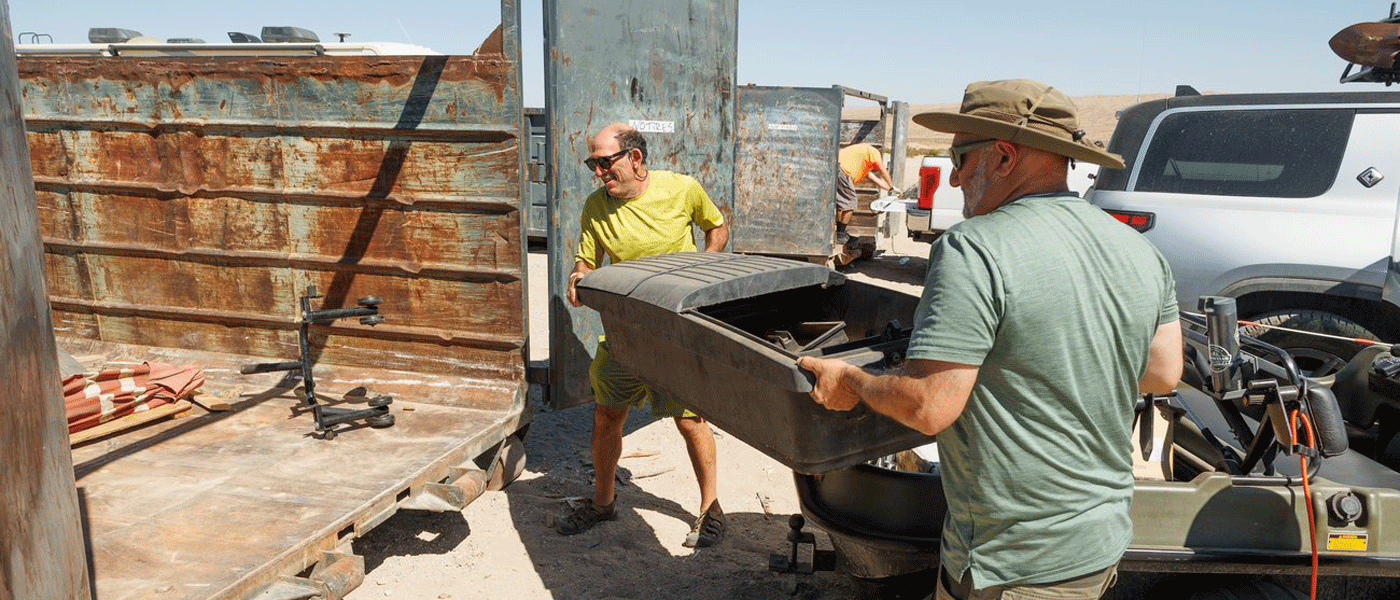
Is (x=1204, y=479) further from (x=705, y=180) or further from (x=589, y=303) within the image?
(x=705, y=180)

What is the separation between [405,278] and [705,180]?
189 centimetres

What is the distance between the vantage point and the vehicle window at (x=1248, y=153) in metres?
5.63

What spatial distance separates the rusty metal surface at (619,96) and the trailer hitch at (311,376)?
876mm

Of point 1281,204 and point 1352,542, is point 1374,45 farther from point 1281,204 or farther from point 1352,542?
point 1352,542

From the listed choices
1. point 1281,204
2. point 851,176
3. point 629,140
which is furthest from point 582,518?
point 851,176

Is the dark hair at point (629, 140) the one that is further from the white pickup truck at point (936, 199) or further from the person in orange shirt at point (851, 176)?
the person in orange shirt at point (851, 176)

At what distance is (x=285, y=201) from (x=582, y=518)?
8.13 feet

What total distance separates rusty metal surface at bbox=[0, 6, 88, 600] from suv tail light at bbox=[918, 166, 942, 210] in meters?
10.1

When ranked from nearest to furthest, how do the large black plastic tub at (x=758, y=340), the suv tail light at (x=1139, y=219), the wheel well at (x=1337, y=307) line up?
the large black plastic tub at (x=758, y=340) < the wheel well at (x=1337, y=307) < the suv tail light at (x=1139, y=219)

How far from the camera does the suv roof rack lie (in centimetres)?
616

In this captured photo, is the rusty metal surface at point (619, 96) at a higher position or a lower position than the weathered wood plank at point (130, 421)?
higher

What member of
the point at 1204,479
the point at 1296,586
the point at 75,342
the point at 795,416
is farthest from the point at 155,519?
the point at 1296,586

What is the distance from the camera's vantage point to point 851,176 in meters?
12.2

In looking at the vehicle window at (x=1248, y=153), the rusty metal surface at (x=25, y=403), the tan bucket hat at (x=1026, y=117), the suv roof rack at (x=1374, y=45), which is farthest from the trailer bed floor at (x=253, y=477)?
the suv roof rack at (x=1374, y=45)
